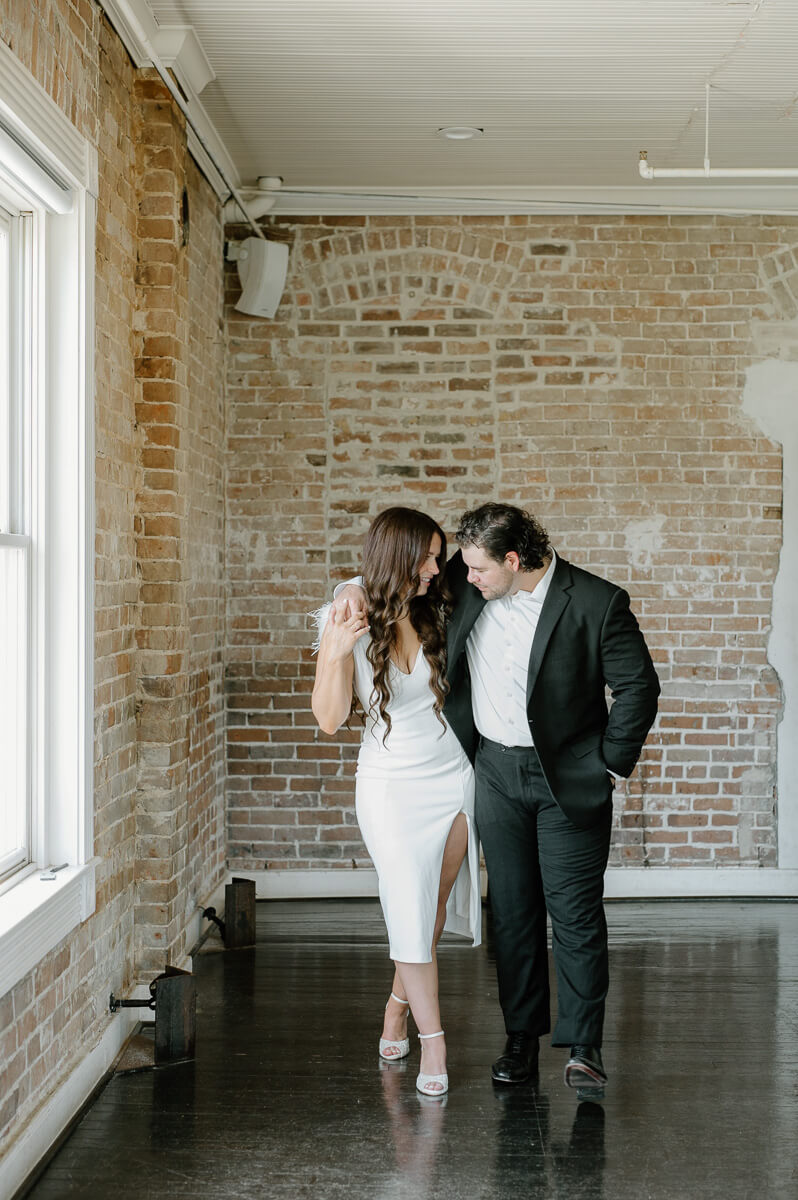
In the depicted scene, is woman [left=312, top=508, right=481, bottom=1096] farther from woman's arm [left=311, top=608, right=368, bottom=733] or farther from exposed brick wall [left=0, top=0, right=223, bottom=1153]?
exposed brick wall [left=0, top=0, right=223, bottom=1153]

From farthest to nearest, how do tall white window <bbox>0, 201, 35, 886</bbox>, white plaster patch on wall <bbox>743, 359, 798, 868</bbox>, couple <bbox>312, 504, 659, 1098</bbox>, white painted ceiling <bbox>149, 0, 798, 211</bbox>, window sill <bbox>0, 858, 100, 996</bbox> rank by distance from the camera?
1. white plaster patch on wall <bbox>743, 359, 798, 868</bbox>
2. white painted ceiling <bbox>149, 0, 798, 211</bbox>
3. couple <bbox>312, 504, 659, 1098</bbox>
4. tall white window <bbox>0, 201, 35, 886</bbox>
5. window sill <bbox>0, 858, 100, 996</bbox>

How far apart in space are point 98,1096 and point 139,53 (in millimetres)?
3387

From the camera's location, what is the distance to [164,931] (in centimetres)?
413

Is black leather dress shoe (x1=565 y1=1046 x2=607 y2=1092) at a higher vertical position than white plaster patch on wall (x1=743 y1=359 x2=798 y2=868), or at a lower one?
lower

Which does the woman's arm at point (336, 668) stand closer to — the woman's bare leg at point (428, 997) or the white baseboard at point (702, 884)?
the woman's bare leg at point (428, 997)

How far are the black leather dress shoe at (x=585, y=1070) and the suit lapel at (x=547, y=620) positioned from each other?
1.08m

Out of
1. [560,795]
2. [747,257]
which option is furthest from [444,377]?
[560,795]

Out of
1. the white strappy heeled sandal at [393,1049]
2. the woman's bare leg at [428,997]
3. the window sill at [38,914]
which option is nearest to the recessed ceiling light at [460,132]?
the woman's bare leg at [428,997]

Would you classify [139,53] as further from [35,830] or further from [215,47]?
[35,830]

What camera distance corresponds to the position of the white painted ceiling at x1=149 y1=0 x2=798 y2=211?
12.7 ft

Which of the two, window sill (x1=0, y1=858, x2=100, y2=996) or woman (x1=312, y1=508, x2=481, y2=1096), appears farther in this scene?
woman (x1=312, y1=508, x2=481, y2=1096)

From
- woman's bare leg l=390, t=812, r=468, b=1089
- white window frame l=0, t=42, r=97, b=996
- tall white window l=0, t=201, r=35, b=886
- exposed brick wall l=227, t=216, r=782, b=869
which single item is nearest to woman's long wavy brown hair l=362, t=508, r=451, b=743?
woman's bare leg l=390, t=812, r=468, b=1089

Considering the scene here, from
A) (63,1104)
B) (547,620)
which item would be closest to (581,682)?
(547,620)

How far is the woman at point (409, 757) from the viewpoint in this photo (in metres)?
3.35
